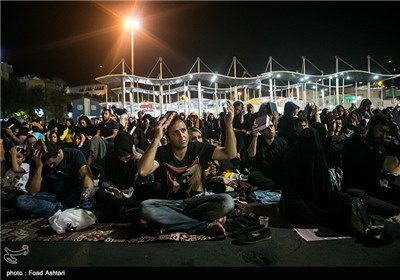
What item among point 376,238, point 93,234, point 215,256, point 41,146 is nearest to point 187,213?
point 215,256

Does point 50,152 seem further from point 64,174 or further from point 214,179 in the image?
point 214,179

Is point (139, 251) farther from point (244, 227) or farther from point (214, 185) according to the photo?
point (214, 185)

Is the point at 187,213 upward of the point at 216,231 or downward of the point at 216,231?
upward

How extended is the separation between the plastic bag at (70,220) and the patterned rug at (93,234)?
7 centimetres

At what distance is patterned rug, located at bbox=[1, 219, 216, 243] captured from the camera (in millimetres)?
3174

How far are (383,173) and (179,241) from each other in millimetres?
3376

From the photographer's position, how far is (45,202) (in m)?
3.90

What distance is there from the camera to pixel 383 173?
13.3 ft

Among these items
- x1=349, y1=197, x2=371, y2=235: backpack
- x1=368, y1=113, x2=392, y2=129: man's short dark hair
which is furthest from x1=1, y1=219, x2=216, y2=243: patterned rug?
x1=368, y1=113, x2=392, y2=129: man's short dark hair

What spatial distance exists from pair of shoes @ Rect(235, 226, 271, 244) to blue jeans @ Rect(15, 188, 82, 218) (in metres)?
2.69

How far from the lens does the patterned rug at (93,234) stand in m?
3.17

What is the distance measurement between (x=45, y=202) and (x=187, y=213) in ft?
7.52

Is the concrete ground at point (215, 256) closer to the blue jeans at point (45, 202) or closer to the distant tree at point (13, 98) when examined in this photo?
the blue jeans at point (45, 202)

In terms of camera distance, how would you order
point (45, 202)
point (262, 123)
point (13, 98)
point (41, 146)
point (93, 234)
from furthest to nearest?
1. point (13, 98)
2. point (262, 123)
3. point (45, 202)
4. point (41, 146)
5. point (93, 234)
